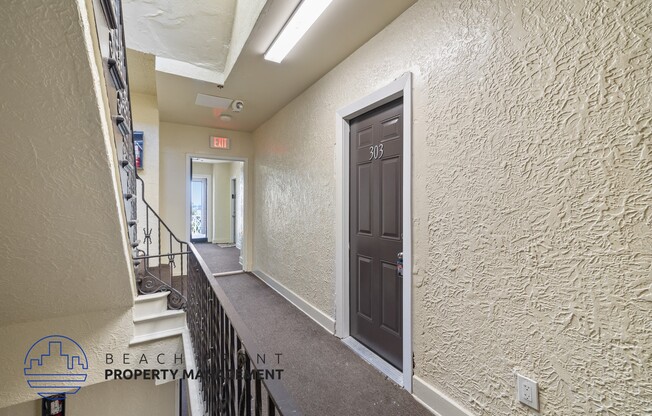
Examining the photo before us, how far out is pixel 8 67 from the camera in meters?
0.83

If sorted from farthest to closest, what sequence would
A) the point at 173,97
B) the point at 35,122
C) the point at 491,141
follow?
the point at 173,97, the point at 491,141, the point at 35,122

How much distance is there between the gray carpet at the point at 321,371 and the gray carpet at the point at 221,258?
6.64ft

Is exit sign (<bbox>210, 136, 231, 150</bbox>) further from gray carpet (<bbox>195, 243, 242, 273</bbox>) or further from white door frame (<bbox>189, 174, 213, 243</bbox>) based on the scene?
white door frame (<bbox>189, 174, 213, 243</bbox>)

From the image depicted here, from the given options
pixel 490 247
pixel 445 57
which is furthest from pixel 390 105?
pixel 490 247

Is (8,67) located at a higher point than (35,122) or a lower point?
higher

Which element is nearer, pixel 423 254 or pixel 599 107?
Result: pixel 599 107

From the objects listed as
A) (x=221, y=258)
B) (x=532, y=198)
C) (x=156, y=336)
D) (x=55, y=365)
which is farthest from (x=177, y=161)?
(x=532, y=198)

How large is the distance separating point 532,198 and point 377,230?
1.09 m

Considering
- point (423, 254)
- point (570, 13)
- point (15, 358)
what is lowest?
point (15, 358)

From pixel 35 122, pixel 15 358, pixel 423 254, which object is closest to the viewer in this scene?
pixel 35 122

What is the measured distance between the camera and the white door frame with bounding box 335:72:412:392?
1.73m

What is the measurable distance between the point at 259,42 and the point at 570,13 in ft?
6.06

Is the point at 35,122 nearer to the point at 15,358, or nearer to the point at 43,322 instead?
the point at 43,322

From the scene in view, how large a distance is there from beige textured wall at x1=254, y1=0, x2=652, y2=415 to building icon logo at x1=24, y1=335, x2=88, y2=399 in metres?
2.47
